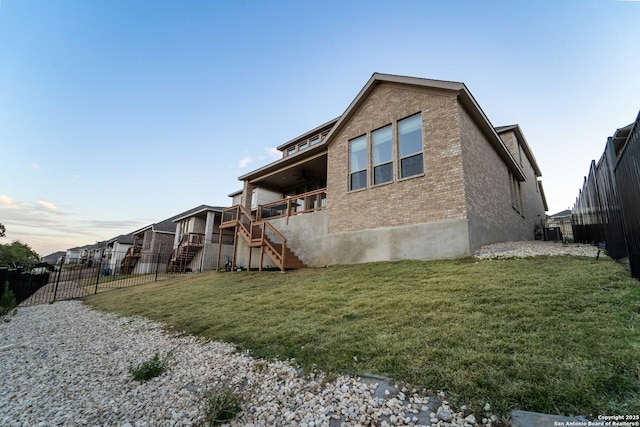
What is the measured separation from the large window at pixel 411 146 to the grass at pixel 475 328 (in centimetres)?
371

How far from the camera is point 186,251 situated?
70.8 feet

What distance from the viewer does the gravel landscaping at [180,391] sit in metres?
2.29

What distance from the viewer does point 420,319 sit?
12.8 feet

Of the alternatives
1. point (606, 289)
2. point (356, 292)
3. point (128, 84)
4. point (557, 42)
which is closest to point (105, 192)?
point (128, 84)

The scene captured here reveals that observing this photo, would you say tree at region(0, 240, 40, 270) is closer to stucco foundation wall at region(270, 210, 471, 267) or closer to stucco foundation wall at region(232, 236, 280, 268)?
stucco foundation wall at region(232, 236, 280, 268)

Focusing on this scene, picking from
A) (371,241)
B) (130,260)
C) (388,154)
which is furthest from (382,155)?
(130,260)

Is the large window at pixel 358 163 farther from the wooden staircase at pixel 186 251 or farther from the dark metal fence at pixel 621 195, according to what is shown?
Answer: the wooden staircase at pixel 186 251

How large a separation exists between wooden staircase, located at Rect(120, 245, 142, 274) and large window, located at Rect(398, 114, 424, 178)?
98.9ft

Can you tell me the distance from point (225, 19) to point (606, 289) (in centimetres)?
1419

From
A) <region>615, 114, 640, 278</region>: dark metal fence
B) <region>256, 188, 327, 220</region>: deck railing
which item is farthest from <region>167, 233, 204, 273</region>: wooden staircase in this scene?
<region>615, 114, 640, 278</region>: dark metal fence

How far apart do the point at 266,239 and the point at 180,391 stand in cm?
912

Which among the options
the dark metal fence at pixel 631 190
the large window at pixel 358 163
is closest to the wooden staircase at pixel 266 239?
the large window at pixel 358 163

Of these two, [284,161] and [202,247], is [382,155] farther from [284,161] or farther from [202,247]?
[202,247]

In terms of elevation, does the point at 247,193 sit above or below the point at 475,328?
above
